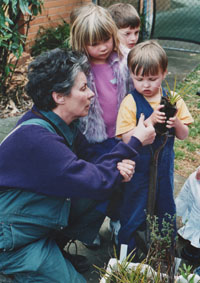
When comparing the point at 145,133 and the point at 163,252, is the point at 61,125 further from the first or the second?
the point at 163,252

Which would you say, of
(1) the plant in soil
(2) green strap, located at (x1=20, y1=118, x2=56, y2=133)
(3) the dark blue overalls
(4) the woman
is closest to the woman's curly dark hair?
(4) the woman

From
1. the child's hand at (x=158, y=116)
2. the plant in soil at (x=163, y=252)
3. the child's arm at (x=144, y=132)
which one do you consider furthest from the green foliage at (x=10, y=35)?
the plant in soil at (x=163, y=252)

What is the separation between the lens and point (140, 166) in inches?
99.8

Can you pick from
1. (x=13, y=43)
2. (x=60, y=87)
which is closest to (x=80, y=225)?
(x=60, y=87)

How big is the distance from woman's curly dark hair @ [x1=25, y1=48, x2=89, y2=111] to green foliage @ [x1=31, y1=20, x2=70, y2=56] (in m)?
4.43

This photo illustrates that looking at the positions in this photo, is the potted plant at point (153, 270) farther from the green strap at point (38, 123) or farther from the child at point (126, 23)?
the child at point (126, 23)

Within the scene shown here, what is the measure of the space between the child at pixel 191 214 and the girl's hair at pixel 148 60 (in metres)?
0.91

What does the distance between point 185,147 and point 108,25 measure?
245cm

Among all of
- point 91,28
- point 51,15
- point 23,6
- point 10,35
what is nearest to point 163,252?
point 91,28

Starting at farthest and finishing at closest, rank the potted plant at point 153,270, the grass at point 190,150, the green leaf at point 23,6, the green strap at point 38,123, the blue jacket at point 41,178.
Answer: the green leaf at point 23,6 → the grass at point 190,150 → the green strap at point 38,123 → the blue jacket at point 41,178 → the potted plant at point 153,270

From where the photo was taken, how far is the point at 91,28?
249cm

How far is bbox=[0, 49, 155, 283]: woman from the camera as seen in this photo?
2.16 metres

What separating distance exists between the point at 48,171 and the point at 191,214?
1320 mm

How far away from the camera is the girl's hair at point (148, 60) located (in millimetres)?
2336
